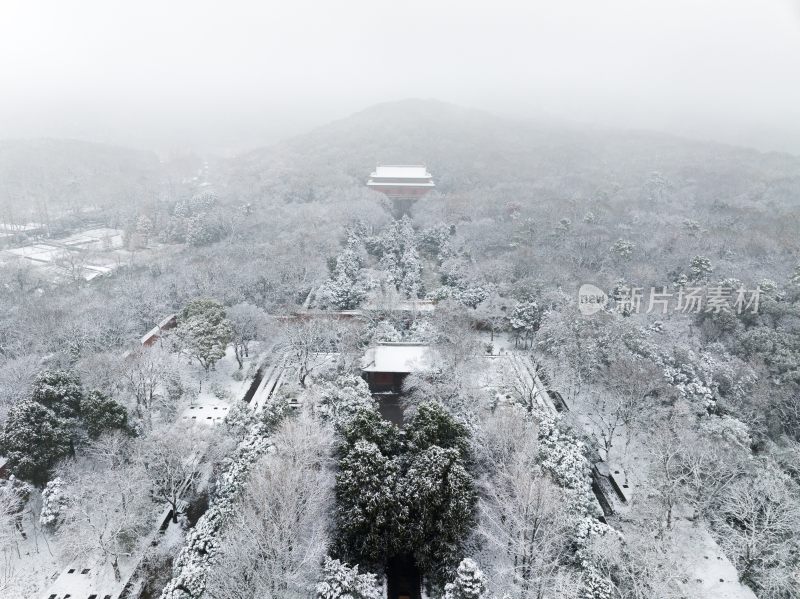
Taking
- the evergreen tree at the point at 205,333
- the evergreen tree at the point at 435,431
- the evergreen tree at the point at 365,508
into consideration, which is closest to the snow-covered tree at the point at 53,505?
the evergreen tree at the point at 205,333

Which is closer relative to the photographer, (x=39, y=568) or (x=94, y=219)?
(x=39, y=568)

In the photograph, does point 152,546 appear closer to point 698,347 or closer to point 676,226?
point 698,347

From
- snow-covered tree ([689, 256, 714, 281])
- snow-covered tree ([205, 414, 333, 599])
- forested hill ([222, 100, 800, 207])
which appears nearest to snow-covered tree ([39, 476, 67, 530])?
snow-covered tree ([205, 414, 333, 599])

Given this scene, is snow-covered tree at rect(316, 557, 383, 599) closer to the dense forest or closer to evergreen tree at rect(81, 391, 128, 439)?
the dense forest

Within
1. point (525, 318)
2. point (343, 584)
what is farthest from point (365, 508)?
point (525, 318)

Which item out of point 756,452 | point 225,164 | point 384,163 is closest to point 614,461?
point 756,452
